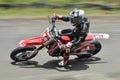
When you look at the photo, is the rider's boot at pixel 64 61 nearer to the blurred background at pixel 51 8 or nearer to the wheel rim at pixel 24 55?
the wheel rim at pixel 24 55

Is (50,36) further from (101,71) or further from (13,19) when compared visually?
(13,19)

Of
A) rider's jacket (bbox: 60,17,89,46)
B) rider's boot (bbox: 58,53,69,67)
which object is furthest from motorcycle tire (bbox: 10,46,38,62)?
rider's jacket (bbox: 60,17,89,46)

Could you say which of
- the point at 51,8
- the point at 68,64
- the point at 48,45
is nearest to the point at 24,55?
the point at 48,45

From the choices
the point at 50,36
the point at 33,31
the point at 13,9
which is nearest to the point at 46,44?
the point at 50,36

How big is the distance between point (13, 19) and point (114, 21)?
12.7ft

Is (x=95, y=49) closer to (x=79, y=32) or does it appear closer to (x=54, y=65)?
(x=79, y=32)

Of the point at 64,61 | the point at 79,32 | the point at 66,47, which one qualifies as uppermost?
the point at 79,32

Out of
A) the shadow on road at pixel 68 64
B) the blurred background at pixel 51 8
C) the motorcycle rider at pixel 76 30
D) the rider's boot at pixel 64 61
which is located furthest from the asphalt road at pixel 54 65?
the blurred background at pixel 51 8

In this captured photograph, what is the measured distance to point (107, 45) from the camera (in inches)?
544

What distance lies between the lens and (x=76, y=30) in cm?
1164

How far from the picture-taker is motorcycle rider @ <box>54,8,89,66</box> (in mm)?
11391

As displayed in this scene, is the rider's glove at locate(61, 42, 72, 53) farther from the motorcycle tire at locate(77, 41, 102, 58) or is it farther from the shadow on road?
the motorcycle tire at locate(77, 41, 102, 58)

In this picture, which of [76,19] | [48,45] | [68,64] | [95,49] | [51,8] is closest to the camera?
[76,19]

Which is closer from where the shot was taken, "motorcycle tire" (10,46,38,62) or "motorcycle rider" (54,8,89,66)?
"motorcycle rider" (54,8,89,66)
